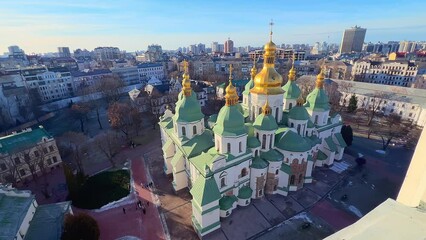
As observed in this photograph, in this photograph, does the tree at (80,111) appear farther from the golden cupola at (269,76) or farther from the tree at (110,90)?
the golden cupola at (269,76)

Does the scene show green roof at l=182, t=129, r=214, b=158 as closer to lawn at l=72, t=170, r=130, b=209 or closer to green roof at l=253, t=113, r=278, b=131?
green roof at l=253, t=113, r=278, b=131


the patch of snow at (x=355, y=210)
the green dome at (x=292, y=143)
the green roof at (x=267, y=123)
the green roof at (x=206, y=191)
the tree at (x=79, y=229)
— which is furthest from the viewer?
the green dome at (x=292, y=143)

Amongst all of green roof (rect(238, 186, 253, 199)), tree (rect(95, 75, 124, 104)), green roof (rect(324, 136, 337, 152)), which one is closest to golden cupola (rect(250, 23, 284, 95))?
green roof (rect(238, 186, 253, 199))

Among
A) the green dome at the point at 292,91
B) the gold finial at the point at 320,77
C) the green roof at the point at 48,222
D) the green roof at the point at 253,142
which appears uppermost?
the gold finial at the point at 320,77

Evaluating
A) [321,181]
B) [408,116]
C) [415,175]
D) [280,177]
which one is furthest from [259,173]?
[408,116]

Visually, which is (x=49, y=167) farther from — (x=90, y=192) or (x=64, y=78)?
(x=64, y=78)

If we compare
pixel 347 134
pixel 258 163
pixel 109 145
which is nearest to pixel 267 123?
pixel 258 163

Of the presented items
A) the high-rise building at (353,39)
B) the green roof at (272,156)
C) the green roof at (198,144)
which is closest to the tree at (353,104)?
the green roof at (272,156)
